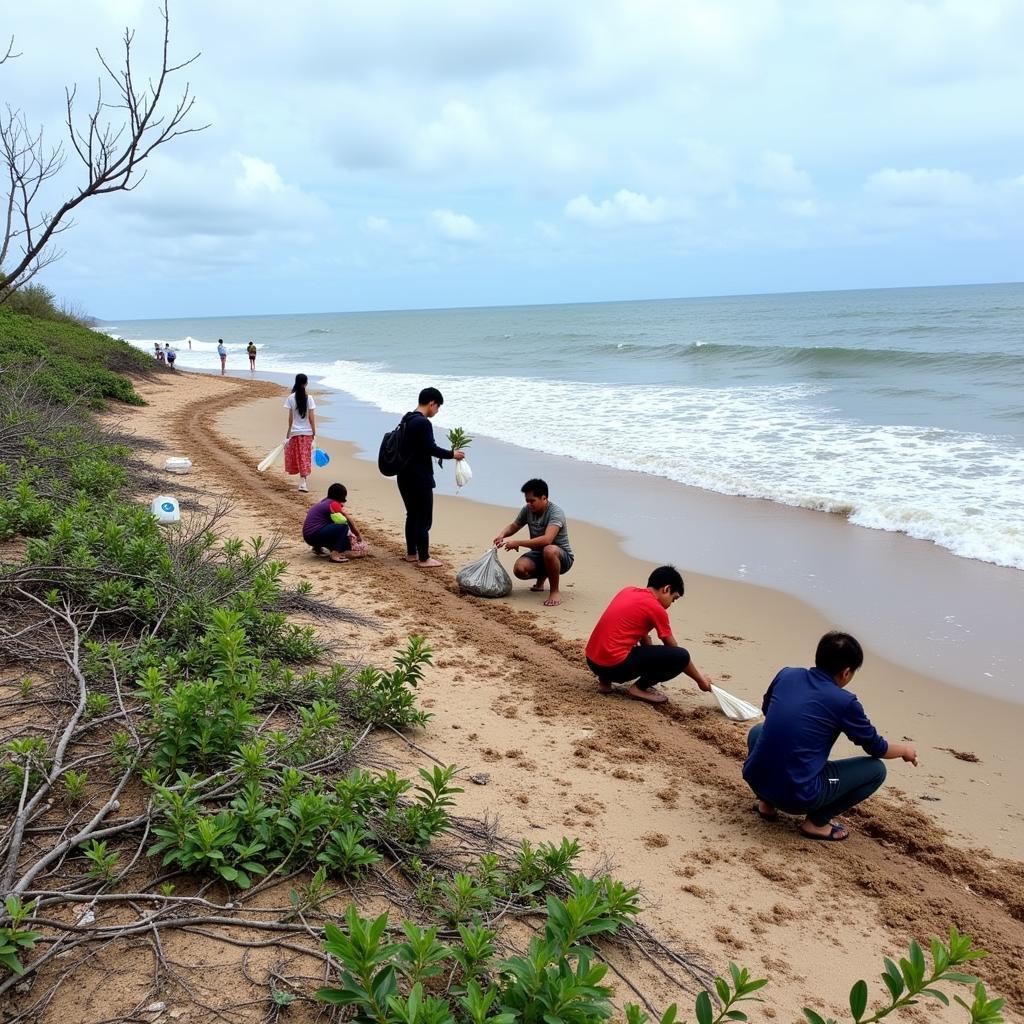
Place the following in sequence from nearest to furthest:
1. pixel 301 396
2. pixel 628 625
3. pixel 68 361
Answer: pixel 628 625 → pixel 301 396 → pixel 68 361

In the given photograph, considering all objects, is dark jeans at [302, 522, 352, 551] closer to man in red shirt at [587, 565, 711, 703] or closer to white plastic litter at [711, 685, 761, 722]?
man in red shirt at [587, 565, 711, 703]

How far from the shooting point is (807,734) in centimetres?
375

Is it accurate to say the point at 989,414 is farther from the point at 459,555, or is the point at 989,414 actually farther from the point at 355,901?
the point at 355,901

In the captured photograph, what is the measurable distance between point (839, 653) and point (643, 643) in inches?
63.5

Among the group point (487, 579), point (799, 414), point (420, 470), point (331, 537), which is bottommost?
point (487, 579)

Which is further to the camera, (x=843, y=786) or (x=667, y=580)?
(x=667, y=580)

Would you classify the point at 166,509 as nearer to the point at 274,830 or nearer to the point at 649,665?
the point at 649,665

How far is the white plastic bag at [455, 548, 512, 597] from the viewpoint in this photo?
718cm

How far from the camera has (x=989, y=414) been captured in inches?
655

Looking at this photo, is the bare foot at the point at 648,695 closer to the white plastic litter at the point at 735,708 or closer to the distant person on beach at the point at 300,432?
the white plastic litter at the point at 735,708

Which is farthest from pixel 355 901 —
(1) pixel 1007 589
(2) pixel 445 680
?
(1) pixel 1007 589

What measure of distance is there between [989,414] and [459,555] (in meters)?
13.2

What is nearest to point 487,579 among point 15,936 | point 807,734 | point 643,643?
point 643,643

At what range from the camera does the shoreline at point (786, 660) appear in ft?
13.8
